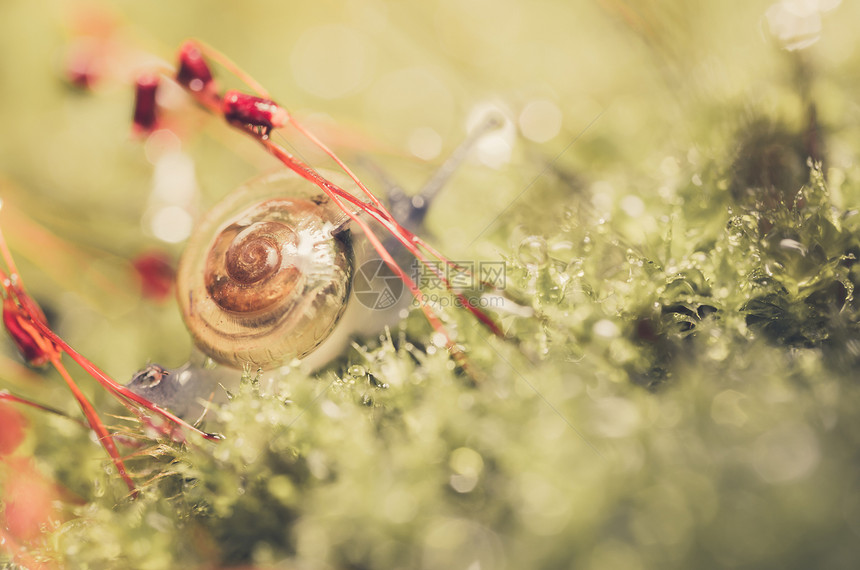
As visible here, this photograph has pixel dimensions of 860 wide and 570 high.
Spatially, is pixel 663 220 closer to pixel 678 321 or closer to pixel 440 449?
pixel 678 321

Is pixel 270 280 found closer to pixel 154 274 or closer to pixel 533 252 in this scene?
pixel 533 252

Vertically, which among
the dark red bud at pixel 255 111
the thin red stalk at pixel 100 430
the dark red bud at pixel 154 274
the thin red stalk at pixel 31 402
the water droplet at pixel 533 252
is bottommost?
the thin red stalk at pixel 31 402

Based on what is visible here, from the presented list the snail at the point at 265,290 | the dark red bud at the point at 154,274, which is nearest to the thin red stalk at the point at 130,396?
the snail at the point at 265,290

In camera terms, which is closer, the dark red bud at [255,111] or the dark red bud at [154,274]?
the dark red bud at [255,111]

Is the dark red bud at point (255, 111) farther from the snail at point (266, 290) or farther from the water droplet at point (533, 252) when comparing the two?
the water droplet at point (533, 252)

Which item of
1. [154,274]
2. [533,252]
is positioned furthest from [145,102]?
[533,252]

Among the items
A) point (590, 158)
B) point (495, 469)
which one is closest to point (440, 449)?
point (495, 469)
